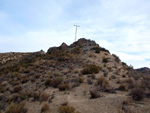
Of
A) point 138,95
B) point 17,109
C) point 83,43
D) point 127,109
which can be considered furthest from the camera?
point 83,43

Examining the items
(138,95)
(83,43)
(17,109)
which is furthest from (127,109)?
(83,43)

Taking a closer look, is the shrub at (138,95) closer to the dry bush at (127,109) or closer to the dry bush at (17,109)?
the dry bush at (127,109)

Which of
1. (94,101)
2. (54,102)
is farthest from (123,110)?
(54,102)

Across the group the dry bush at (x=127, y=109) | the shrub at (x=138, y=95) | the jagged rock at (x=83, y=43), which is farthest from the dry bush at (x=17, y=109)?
the jagged rock at (x=83, y=43)

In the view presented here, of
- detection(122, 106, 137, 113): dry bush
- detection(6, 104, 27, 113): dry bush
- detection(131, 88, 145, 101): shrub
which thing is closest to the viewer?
detection(122, 106, 137, 113): dry bush

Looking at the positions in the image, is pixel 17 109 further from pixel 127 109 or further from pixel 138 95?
pixel 138 95

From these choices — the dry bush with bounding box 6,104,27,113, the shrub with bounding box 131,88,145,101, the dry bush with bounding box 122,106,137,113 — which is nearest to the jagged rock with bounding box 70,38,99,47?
the shrub with bounding box 131,88,145,101

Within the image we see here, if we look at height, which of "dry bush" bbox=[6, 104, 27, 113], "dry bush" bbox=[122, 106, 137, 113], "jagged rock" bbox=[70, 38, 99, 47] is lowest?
"dry bush" bbox=[6, 104, 27, 113]

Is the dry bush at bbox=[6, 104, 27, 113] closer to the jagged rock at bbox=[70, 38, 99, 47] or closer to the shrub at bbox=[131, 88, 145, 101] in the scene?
the shrub at bbox=[131, 88, 145, 101]

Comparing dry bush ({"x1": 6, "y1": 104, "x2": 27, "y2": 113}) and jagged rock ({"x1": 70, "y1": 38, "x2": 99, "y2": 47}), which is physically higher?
jagged rock ({"x1": 70, "y1": 38, "x2": 99, "y2": 47})

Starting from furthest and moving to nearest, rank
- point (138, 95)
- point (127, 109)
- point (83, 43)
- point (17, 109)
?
1. point (83, 43)
2. point (138, 95)
3. point (17, 109)
4. point (127, 109)

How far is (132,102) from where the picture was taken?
380 inches

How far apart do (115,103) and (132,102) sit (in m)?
1.09

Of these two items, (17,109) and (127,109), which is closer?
(127,109)
